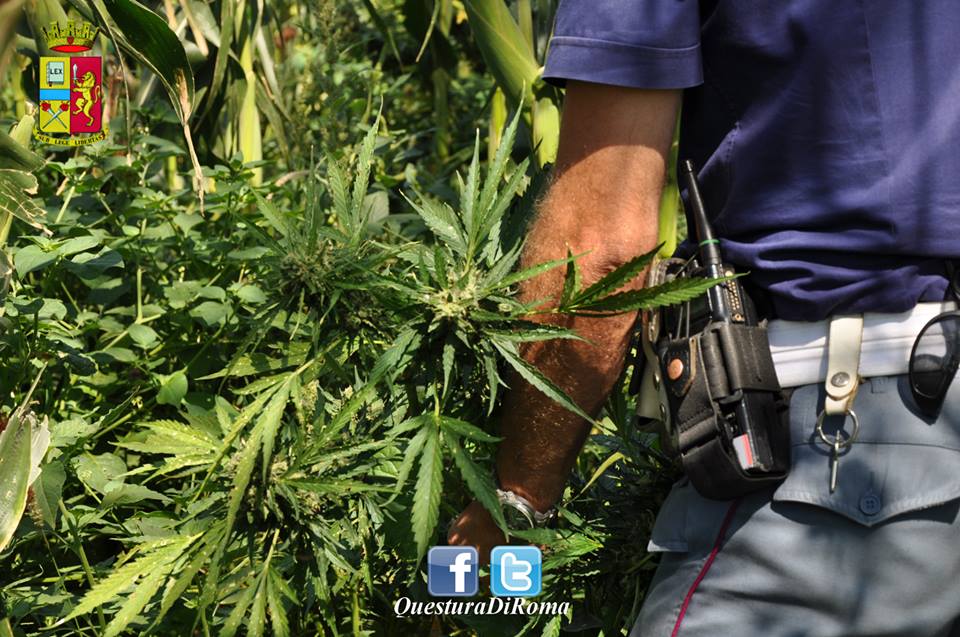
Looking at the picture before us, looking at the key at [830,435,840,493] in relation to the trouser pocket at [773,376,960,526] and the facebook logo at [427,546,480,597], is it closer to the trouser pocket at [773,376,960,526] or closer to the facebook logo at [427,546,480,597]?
the trouser pocket at [773,376,960,526]

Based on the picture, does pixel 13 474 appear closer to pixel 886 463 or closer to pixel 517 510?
pixel 517 510

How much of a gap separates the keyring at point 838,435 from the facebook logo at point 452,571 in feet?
2.03

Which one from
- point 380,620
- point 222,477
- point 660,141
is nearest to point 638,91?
point 660,141

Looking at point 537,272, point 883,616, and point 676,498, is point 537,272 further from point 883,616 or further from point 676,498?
point 883,616

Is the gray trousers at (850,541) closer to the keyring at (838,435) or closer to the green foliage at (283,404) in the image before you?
the keyring at (838,435)

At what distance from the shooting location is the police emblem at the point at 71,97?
297cm

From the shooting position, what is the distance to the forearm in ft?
5.44

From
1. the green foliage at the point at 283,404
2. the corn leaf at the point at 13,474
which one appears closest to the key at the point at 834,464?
the green foliage at the point at 283,404

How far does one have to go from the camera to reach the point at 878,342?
1.61 meters

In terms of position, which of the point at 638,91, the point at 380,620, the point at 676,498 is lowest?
the point at 380,620

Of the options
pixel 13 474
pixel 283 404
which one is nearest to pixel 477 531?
pixel 283 404

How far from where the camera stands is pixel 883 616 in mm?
1594

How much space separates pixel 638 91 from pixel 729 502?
0.62 metres

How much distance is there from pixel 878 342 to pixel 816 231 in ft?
0.59
